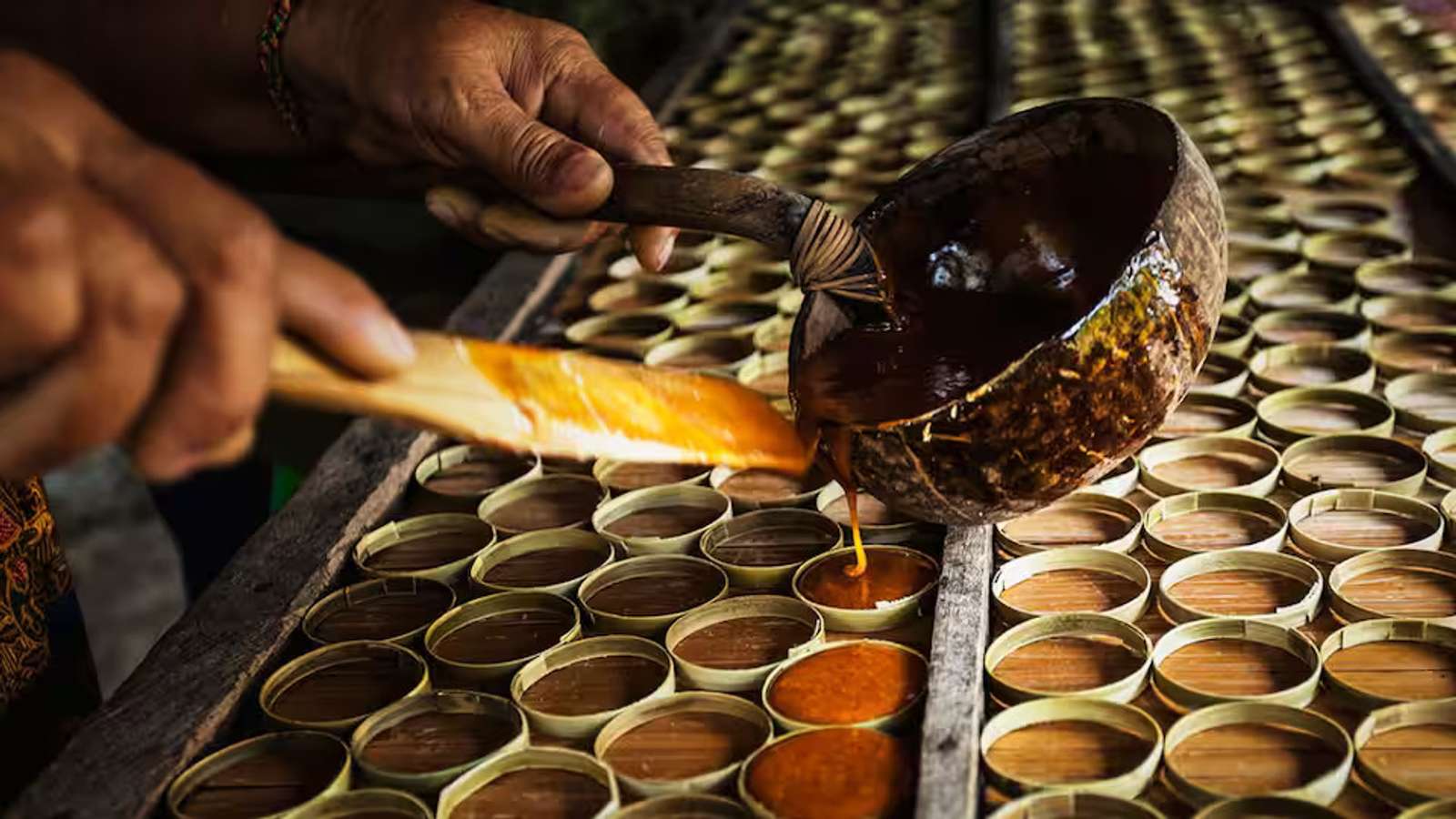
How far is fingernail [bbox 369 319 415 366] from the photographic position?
1263 millimetres

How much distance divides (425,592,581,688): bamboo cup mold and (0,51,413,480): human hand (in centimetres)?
72

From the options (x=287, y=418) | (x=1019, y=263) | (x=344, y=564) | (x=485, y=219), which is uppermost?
(x=485, y=219)

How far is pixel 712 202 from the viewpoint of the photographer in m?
1.93

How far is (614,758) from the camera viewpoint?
170 centimetres

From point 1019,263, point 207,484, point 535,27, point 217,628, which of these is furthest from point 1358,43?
point 217,628

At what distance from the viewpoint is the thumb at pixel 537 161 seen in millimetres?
1971

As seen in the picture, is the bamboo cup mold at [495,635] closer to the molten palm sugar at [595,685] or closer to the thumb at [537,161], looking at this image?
the molten palm sugar at [595,685]

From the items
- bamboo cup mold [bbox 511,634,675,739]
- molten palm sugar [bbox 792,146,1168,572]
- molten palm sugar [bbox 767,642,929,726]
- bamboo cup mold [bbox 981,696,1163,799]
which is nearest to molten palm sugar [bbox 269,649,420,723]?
bamboo cup mold [bbox 511,634,675,739]

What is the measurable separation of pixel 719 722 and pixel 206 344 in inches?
34.9

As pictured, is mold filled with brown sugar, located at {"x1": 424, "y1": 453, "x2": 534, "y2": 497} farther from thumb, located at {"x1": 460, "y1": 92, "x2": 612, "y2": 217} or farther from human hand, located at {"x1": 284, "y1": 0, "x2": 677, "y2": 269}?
thumb, located at {"x1": 460, "y1": 92, "x2": 612, "y2": 217}

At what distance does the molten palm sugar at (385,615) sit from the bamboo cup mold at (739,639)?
38cm

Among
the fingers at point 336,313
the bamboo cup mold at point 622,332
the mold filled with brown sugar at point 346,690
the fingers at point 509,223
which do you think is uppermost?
the fingers at point 336,313

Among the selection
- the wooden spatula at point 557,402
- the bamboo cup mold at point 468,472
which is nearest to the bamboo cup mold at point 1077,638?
the wooden spatula at point 557,402

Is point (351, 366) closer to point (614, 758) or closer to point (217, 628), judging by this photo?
point (614, 758)
